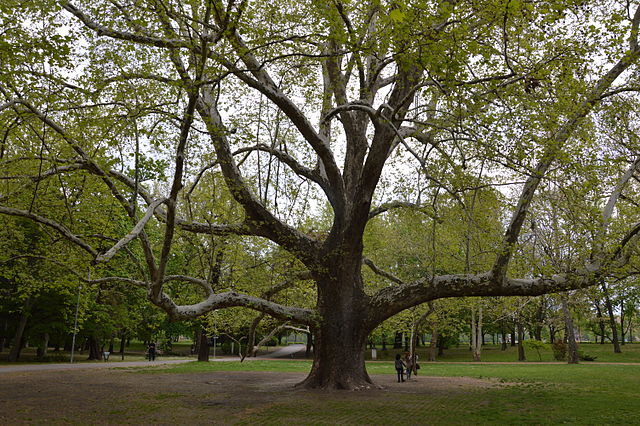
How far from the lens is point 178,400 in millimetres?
12602

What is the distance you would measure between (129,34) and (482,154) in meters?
7.98

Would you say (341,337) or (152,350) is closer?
(341,337)

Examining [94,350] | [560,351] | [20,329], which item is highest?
[20,329]

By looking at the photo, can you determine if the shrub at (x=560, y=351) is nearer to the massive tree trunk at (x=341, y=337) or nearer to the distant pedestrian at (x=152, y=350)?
the massive tree trunk at (x=341, y=337)

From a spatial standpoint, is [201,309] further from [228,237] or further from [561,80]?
[561,80]

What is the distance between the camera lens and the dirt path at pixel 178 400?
975 cm

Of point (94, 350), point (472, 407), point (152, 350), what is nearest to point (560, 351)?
point (472, 407)

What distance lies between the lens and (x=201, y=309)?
12.3m

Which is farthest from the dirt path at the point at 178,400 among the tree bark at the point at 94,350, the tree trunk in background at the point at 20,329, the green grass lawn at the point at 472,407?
the tree bark at the point at 94,350

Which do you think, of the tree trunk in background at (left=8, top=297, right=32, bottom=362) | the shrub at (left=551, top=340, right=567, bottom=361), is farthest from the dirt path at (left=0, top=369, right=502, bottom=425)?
the shrub at (left=551, top=340, right=567, bottom=361)

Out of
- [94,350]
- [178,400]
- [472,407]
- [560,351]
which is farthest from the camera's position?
[94,350]

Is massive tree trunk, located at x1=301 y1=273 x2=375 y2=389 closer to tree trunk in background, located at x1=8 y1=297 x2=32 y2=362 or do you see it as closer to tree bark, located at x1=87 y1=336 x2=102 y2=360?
tree trunk in background, located at x1=8 y1=297 x2=32 y2=362

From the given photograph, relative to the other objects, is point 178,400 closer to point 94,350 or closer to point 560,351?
point 94,350

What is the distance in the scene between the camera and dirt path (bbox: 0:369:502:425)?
975 cm
